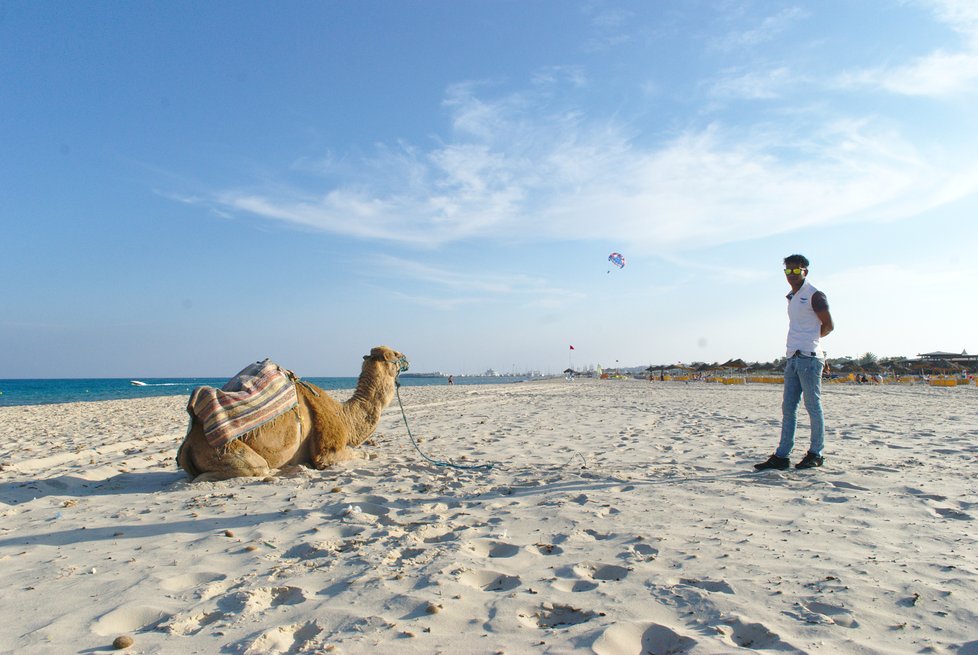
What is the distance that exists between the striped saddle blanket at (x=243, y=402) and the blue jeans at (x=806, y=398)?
4832mm

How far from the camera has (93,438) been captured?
10.2 m

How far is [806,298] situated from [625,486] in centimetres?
280

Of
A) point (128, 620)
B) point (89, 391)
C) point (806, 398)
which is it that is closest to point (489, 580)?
point (128, 620)

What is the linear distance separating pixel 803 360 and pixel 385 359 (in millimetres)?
4770

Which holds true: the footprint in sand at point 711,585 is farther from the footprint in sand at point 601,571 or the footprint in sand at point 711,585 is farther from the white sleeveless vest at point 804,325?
the white sleeveless vest at point 804,325

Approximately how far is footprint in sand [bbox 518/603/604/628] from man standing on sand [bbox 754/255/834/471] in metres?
3.66

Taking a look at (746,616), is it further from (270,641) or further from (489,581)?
(270,641)

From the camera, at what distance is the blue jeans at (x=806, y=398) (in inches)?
214

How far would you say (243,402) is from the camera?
532 cm

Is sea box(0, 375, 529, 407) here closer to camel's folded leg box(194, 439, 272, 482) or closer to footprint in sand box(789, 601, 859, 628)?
camel's folded leg box(194, 439, 272, 482)

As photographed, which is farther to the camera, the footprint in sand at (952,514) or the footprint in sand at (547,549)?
the footprint in sand at (952,514)

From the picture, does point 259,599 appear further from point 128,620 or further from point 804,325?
point 804,325

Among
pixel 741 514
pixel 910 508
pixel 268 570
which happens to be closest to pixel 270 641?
pixel 268 570

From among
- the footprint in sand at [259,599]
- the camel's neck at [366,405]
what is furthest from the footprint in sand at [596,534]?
the camel's neck at [366,405]
